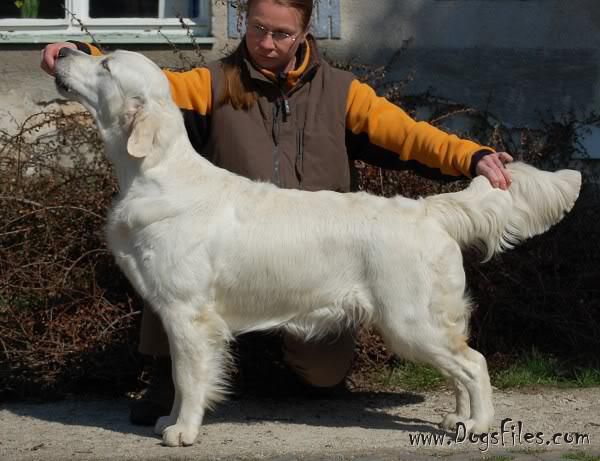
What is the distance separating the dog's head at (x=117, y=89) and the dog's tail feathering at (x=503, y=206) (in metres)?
1.26

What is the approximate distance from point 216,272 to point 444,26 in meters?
3.03

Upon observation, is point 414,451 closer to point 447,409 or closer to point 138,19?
point 447,409

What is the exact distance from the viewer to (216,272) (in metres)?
4.47

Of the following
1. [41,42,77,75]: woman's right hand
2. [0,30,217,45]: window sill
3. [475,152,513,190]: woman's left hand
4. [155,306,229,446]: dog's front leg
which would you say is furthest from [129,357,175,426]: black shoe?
[0,30,217,45]: window sill

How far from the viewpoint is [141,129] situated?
440 centimetres

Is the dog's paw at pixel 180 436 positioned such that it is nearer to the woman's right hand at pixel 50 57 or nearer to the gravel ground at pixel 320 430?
the gravel ground at pixel 320 430

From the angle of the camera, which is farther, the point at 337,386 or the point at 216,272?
the point at 337,386

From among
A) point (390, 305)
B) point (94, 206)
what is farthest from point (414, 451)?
point (94, 206)

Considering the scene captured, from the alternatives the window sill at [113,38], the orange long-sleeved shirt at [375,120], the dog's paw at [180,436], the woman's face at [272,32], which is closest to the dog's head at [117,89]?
the orange long-sleeved shirt at [375,120]

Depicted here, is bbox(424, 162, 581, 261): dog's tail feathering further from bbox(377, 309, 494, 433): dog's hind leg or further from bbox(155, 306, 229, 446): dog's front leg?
bbox(155, 306, 229, 446): dog's front leg

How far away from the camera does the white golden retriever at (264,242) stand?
4438mm

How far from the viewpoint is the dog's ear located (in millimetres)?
4375

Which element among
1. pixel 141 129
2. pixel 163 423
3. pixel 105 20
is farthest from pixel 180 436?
pixel 105 20

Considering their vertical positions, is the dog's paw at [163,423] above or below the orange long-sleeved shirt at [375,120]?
below
